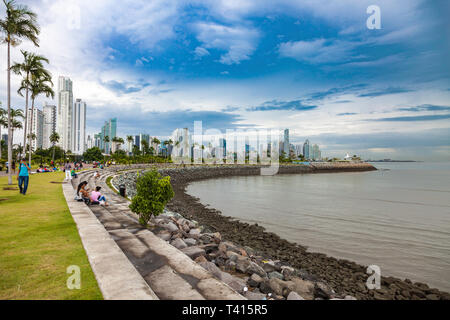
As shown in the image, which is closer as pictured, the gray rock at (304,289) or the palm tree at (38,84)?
the gray rock at (304,289)

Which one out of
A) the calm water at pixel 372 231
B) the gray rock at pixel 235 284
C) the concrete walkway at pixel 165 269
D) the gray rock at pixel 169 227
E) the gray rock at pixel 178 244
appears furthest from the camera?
the calm water at pixel 372 231

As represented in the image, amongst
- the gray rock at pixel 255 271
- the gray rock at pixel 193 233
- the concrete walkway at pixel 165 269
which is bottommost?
the gray rock at pixel 193 233

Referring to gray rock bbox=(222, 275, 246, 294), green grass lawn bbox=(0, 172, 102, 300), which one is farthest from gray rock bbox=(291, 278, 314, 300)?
green grass lawn bbox=(0, 172, 102, 300)

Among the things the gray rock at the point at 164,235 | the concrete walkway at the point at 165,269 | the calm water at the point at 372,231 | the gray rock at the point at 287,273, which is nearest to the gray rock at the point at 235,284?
the concrete walkway at the point at 165,269

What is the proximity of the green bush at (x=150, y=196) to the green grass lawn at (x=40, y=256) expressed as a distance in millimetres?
2080

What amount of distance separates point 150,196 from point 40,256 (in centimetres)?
370

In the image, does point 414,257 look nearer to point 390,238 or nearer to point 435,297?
point 390,238

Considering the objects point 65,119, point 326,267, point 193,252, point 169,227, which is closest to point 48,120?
point 65,119

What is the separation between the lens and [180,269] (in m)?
5.18

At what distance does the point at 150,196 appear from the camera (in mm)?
8555

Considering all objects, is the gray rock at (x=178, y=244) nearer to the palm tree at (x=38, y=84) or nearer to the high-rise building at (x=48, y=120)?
the palm tree at (x=38, y=84)

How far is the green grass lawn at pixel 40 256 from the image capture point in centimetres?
386

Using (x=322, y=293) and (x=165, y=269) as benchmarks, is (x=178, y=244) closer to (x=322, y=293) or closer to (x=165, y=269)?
(x=165, y=269)
